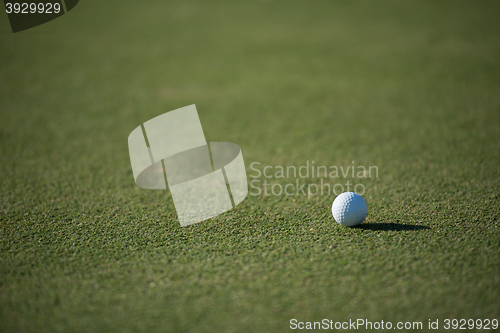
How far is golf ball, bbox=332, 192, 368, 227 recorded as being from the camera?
2.93 m

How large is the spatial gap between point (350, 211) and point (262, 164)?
178cm

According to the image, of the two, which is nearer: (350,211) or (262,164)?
(350,211)

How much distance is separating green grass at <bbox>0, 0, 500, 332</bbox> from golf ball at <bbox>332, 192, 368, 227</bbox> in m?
0.10

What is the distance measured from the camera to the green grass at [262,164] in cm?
226

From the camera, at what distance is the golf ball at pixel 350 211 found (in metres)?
2.93

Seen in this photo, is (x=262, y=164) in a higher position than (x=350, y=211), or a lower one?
lower

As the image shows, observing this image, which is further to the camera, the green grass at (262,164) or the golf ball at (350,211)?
the golf ball at (350,211)

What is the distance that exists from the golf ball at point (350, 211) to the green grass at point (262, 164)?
0.10m

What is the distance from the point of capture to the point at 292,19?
10.8 m

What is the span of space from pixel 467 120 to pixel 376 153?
1.98 meters

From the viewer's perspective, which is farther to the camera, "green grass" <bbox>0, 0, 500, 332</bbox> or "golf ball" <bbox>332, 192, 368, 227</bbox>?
"golf ball" <bbox>332, 192, 368, 227</bbox>

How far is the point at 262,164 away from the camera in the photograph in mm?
4551

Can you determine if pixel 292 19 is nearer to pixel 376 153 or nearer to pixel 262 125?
pixel 262 125

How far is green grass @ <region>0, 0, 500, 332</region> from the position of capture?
226 cm
